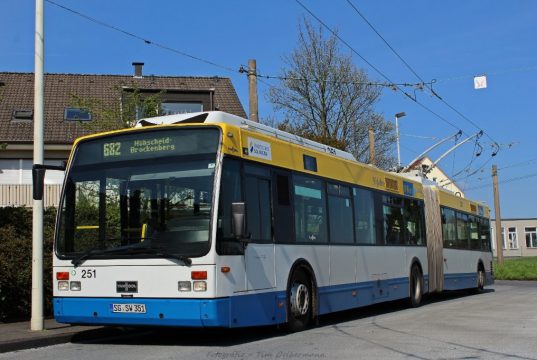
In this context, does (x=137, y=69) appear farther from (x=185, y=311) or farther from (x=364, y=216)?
(x=185, y=311)

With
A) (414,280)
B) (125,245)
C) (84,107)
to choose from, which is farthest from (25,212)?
(414,280)

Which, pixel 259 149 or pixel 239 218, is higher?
pixel 259 149

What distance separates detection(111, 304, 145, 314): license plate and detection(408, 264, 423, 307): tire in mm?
8739

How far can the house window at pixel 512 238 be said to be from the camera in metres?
89.8

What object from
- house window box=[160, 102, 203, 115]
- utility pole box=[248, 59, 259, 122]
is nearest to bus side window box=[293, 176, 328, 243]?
utility pole box=[248, 59, 259, 122]

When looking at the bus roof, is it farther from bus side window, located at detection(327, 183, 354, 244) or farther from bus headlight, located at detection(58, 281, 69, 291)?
bus headlight, located at detection(58, 281, 69, 291)

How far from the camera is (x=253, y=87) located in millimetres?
17438

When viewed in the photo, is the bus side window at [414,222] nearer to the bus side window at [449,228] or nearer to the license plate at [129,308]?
the bus side window at [449,228]

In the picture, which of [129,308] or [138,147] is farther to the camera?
[138,147]

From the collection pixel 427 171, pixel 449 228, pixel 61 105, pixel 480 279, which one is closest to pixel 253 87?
pixel 449 228

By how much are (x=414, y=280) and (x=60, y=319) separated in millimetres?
9362

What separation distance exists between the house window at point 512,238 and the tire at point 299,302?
281 feet

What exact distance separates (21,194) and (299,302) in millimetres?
16973

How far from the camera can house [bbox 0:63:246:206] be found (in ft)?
79.2
